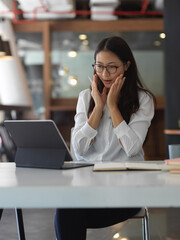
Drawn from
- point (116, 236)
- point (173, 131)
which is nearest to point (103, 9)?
point (173, 131)

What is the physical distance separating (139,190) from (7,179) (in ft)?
1.37

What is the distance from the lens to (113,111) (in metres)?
2.18

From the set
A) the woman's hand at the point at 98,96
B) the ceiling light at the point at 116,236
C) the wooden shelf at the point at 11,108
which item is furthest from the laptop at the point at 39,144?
the wooden shelf at the point at 11,108

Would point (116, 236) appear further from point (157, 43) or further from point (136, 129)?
point (157, 43)

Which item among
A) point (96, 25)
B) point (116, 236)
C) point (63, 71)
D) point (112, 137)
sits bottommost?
point (63, 71)

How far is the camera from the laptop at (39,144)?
161 centimetres

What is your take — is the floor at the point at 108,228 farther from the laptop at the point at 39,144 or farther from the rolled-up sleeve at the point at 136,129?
the laptop at the point at 39,144

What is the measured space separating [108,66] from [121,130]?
1.38 ft

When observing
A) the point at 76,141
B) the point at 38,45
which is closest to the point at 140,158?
the point at 76,141

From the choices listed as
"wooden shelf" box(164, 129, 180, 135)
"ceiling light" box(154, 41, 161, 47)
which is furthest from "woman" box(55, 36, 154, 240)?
"ceiling light" box(154, 41, 161, 47)

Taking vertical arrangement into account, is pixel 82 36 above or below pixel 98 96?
below

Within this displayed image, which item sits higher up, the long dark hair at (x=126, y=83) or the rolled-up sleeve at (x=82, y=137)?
the long dark hair at (x=126, y=83)

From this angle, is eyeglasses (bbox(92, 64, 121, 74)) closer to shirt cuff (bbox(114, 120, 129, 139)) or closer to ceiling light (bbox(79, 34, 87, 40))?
shirt cuff (bbox(114, 120, 129, 139))

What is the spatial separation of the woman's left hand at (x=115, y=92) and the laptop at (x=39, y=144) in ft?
1.72
